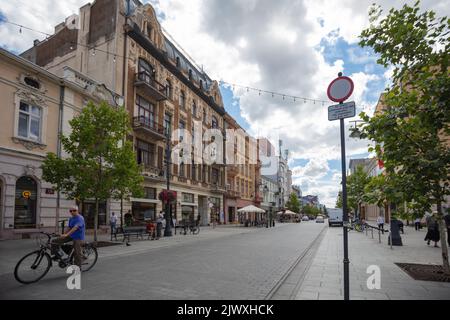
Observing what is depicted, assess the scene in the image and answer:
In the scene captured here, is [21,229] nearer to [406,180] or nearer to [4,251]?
[4,251]

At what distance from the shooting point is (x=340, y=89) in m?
5.60

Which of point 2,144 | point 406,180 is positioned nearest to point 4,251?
point 2,144

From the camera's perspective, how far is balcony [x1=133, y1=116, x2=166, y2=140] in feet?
82.9

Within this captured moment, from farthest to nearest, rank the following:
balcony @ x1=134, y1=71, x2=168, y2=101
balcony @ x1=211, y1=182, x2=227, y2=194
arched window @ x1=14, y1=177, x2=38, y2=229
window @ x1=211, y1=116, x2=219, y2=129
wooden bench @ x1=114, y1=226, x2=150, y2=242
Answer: window @ x1=211, y1=116, x2=219, y2=129
balcony @ x1=211, y1=182, x2=227, y2=194
balcony @ x1=134, y1=71, x2=168, y2=101
arched window @ x1=14, y1=177, x2=38, y2=229
wooden bench @ x1=114, y1=226, x2=150, y2=242

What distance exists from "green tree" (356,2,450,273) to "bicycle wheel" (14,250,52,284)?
A: 26.9ft

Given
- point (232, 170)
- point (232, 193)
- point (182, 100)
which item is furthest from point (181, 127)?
point (232, 193)

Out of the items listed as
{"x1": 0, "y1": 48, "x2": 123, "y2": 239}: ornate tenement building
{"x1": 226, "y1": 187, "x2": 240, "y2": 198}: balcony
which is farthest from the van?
{"x1": 0, "y1": 48, "x2": 123, "y2": 239}: ornate tenement building

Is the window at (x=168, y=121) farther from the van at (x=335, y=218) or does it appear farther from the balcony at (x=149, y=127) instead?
the van at (x=335, y=218)

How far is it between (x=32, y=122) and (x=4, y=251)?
333 inches

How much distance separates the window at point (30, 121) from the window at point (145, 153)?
361 inches

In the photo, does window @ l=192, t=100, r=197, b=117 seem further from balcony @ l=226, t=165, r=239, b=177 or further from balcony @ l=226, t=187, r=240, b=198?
balcony @ l=226, t=187, r=240, b=198
